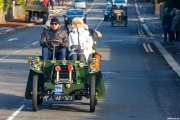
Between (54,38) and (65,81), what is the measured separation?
4.54ft

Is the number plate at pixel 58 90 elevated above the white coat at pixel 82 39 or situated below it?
below

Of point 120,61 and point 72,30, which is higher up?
point 72,30

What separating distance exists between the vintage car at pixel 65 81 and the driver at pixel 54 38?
0.67 meters

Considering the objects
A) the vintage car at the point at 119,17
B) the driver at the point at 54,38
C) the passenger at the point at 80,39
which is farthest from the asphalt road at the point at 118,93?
the vintage car at the point at 119,17

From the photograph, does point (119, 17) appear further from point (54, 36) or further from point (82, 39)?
point (54, 36)

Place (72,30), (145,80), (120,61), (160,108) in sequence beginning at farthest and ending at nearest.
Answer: (120,61), (145,80), (72,30), (160,108)

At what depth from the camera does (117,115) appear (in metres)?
11.2

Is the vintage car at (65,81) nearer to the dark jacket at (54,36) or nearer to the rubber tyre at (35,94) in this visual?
the rubber tyre at (35,94)

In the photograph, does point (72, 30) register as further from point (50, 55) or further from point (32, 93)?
point (32, 93)

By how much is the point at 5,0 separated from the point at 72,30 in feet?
139

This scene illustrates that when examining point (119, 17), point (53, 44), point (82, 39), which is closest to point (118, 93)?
point (82, 39)

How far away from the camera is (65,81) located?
11406mm

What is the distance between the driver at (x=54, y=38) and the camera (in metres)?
12.4

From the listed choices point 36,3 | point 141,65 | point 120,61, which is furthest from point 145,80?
point 36,3
